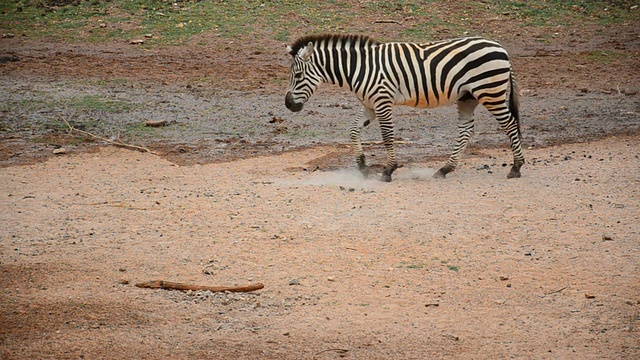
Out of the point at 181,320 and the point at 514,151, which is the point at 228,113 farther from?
the point at 181,320

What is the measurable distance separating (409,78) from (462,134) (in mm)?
857

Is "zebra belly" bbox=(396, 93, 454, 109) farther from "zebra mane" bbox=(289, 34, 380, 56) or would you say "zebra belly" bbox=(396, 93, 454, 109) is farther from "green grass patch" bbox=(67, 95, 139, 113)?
"green grass patch" bbox=(67, 95, 139, 113)

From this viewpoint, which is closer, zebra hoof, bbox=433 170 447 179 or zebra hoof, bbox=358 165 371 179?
zebra hoof, bbox=433 170 447 179

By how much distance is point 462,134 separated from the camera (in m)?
9.25

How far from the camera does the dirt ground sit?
5.48 m

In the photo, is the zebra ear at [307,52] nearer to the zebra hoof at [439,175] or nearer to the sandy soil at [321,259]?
the sandy soil at [321,259]

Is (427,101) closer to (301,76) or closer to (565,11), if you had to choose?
(301,76)

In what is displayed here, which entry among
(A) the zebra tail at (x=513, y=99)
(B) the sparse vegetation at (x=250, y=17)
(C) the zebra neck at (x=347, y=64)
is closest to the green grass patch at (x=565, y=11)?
(B) the sparse vegetation at (x=250, y=17)

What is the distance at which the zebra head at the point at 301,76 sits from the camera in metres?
9.31

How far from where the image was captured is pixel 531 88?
13.3 m

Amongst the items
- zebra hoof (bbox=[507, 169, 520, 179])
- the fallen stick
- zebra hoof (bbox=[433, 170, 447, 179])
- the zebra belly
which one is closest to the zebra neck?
the zebra belly

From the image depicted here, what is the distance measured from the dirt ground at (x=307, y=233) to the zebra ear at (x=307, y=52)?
1.22m

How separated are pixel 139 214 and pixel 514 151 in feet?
13.0

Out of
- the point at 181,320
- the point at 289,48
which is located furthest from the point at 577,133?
the point at 181,320
